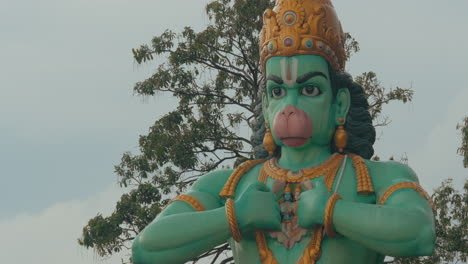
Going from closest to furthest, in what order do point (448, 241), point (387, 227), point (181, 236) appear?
point (387, 227)
point (181, 236)
point (448, 241)

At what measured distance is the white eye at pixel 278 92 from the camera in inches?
257

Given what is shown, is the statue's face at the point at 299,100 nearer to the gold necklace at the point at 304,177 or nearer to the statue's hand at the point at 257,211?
the gold necklace at the point at 304,177

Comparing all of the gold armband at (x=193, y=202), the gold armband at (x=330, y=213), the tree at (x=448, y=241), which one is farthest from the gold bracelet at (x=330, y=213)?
the tree at (x=448, y=241)

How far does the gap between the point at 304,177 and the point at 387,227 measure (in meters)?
0.86

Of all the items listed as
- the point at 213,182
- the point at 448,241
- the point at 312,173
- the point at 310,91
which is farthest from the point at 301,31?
the point at 448,241

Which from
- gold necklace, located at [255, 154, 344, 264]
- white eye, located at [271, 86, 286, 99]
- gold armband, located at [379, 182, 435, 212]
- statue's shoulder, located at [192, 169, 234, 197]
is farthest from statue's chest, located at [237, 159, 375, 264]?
white eye, located at [271, 86, 286, 99]

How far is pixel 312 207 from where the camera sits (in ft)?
19.6

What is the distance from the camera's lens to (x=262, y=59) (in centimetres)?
673

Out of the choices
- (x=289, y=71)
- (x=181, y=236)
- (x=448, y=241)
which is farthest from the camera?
(x=448, y=241)

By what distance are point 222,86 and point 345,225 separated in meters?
9.01

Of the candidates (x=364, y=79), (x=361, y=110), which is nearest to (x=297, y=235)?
(x=361, y=110)

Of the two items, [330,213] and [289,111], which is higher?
[289,111]

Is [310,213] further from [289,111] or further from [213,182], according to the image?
[213,182]

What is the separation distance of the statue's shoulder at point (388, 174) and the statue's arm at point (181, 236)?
3.69ft
